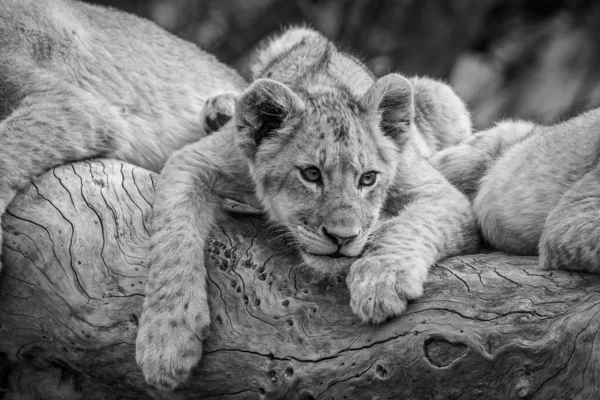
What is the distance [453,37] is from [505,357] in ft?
29.4

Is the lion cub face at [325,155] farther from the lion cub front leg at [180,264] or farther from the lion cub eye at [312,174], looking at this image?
the lion cub front leg at [180,264]

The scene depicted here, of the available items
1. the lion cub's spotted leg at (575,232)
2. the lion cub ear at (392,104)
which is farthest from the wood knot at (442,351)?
the lion cub ear at (392,104)

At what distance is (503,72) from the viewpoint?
47.4 feet

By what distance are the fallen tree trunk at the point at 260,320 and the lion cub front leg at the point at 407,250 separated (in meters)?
0.11

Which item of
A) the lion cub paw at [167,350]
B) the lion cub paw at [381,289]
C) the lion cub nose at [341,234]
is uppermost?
the lion cub nose at [341,234]

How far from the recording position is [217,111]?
26.2ft

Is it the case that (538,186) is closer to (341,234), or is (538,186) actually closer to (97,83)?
(341,234)

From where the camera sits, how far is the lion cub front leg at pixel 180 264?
18.3 ft

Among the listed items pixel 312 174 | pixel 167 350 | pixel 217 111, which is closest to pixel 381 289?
pixel 312 174

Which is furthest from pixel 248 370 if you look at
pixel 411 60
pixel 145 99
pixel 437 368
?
pixel 411 60

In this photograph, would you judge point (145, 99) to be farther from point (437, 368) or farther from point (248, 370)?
point (437, 368)

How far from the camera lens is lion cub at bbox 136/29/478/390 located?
5652mm

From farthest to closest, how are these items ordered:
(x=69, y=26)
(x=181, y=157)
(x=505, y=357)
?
(x=69, y=26) → (x=181, y=157) → (x=505, y=357)

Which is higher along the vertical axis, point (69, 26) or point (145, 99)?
point (69, 26)
